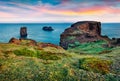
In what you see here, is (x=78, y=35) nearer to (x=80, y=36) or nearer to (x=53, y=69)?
(x=80, y=36)

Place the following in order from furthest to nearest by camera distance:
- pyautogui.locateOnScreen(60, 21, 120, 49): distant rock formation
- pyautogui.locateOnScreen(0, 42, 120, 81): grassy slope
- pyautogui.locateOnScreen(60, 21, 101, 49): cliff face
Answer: pyautogui.locateOnScreen(60, 21, 101, 49): cliff face, pyautogui.locateOnScreen(60, 21, 120, 49): distant rock formation, pyautogui.locateOnScreen(0, 42, 120, 81): grassy slope

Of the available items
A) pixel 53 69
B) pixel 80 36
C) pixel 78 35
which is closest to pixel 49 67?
pixel 53 69

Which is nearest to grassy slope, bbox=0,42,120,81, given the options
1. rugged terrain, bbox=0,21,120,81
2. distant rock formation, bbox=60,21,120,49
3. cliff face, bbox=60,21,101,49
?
rugged terrain, bbox=0,21,120,81

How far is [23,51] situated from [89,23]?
81817mm

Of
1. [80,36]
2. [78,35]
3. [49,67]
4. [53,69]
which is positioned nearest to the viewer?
[53,69]

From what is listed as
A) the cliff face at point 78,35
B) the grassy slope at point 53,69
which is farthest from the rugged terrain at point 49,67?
the cliff face at point 78,35

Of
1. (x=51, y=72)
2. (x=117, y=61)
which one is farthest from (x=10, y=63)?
(x=117, y=61)

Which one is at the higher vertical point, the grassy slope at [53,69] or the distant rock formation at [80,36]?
the grassy slope at [53,69]

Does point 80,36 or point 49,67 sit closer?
point 49,67

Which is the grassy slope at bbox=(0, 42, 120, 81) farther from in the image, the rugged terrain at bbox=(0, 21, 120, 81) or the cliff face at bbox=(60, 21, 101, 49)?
the cliff face at bbox=(60, 21, 101, 49)

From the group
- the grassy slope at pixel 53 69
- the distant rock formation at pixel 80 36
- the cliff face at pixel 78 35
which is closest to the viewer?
the grassy slope at pixel 53 69

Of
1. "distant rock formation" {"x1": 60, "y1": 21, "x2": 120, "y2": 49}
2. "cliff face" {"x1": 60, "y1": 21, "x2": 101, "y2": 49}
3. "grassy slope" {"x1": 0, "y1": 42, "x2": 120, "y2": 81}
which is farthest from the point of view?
"cliff face" {"x1": 60, "y1": 21, "x2": 101, "y2": 49}

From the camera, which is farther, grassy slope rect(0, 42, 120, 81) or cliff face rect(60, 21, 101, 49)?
cliff face rect(60, 21, 101, 49)

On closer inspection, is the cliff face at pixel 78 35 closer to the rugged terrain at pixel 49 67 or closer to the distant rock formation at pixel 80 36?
the distant rock formation at pixel 80 36
